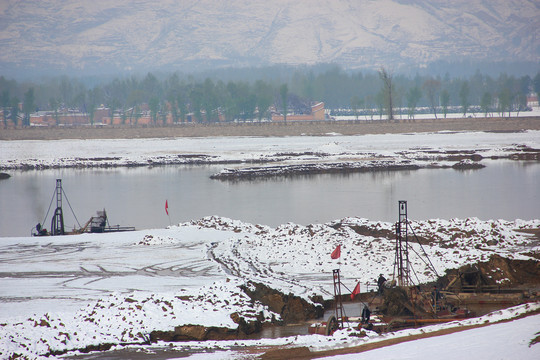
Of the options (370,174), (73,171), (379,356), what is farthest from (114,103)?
(379,356)

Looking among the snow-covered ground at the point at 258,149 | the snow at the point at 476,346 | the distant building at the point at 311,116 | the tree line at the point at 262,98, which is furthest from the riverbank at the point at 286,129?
the snow at the point at 476,346

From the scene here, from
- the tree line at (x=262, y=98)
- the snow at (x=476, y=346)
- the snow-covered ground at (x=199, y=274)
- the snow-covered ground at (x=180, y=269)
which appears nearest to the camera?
the snow at (x=476, y=346)

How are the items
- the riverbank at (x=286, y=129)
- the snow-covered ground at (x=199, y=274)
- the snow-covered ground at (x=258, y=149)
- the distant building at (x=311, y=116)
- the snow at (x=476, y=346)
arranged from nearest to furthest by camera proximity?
1. the snow at (x=476, y=346)
2. the snow-covered ground at (x=199, y=274)
3. the snow-covered ground at (x=258, y=149)
4. the riverbank at (x=286, y=129)
5. the distant building at (x=311, y=116)

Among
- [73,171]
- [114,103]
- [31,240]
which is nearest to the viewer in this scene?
[31,240]

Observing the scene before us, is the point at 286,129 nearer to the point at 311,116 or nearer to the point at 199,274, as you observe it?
the point at 311,116

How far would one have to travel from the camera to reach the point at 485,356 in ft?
37.5

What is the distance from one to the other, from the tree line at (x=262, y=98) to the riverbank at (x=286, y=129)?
9.83m

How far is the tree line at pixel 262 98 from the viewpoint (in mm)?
105000

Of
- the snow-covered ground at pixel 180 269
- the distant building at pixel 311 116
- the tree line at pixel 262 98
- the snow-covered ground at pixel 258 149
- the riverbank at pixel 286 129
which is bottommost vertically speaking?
the snow-covered ground at pixel 180 269

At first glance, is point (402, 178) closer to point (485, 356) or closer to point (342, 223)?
point (342, 223)

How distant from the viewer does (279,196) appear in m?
39.2

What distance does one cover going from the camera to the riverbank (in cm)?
8469

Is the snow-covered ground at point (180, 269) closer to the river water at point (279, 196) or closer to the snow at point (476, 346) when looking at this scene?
the snow at point (476, 346)

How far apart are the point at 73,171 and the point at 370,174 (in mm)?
27426
